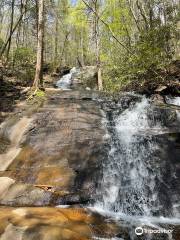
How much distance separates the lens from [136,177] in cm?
1005

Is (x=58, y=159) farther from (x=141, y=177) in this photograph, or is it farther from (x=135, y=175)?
(x=141, y=177)

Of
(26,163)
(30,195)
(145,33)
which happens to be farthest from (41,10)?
(30,195)

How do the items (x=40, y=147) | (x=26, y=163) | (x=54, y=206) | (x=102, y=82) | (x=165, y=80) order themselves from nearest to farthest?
(x=54, y=206) → (x=26, y=163) → (x=40, y=147) → (x=165, y=80) → (x=102, y=82)

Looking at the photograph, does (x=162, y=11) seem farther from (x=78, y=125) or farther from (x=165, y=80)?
(x=78, y=125)

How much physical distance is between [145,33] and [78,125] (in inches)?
296

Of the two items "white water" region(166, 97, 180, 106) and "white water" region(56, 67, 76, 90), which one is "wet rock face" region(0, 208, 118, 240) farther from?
"white water" region(56, 67, 76, 90)

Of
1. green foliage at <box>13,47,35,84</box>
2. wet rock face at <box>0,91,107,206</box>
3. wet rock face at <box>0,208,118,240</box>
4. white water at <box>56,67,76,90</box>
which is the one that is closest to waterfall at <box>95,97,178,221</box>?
wet rock face at <box>0,91,107,206</box>

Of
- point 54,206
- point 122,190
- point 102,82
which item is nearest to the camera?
point 54,206

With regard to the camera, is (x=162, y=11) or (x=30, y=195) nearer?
(x=30, y=195)

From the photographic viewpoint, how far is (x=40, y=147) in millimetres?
10953

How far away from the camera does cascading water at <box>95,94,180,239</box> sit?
29.1 feet

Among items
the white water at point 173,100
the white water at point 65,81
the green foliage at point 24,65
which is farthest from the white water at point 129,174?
the white water at point 65,81

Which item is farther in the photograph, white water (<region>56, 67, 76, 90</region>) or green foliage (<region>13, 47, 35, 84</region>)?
white water (<region>56, 67, 76, 90</region>)

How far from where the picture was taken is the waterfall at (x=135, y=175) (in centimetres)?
895
